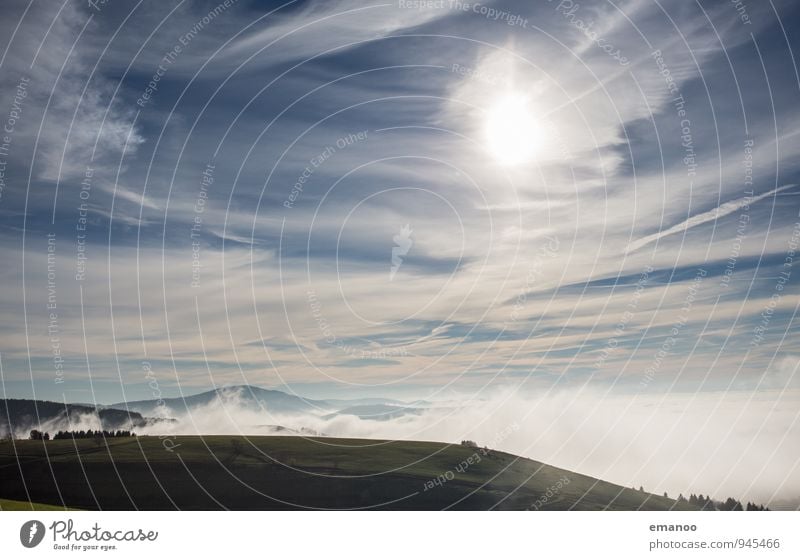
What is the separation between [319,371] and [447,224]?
5.01 metres

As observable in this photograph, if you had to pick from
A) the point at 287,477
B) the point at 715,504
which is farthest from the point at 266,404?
the point at 715,504

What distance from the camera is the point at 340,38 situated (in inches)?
672

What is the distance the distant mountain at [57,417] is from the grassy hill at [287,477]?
489mm

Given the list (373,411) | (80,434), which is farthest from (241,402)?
(80,434)

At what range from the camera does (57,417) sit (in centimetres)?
1688

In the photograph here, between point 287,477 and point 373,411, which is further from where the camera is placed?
point 373,411

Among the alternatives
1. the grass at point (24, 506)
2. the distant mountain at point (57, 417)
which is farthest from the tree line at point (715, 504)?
the grass at point (24, 506)

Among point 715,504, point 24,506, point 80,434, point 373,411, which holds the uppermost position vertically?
point 373,411

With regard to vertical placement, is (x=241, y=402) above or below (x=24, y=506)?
above

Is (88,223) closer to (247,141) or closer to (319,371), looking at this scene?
(247,141)

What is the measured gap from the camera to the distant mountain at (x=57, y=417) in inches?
660

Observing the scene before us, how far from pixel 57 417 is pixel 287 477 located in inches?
229

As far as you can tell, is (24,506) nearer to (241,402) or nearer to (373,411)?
(241,402)
